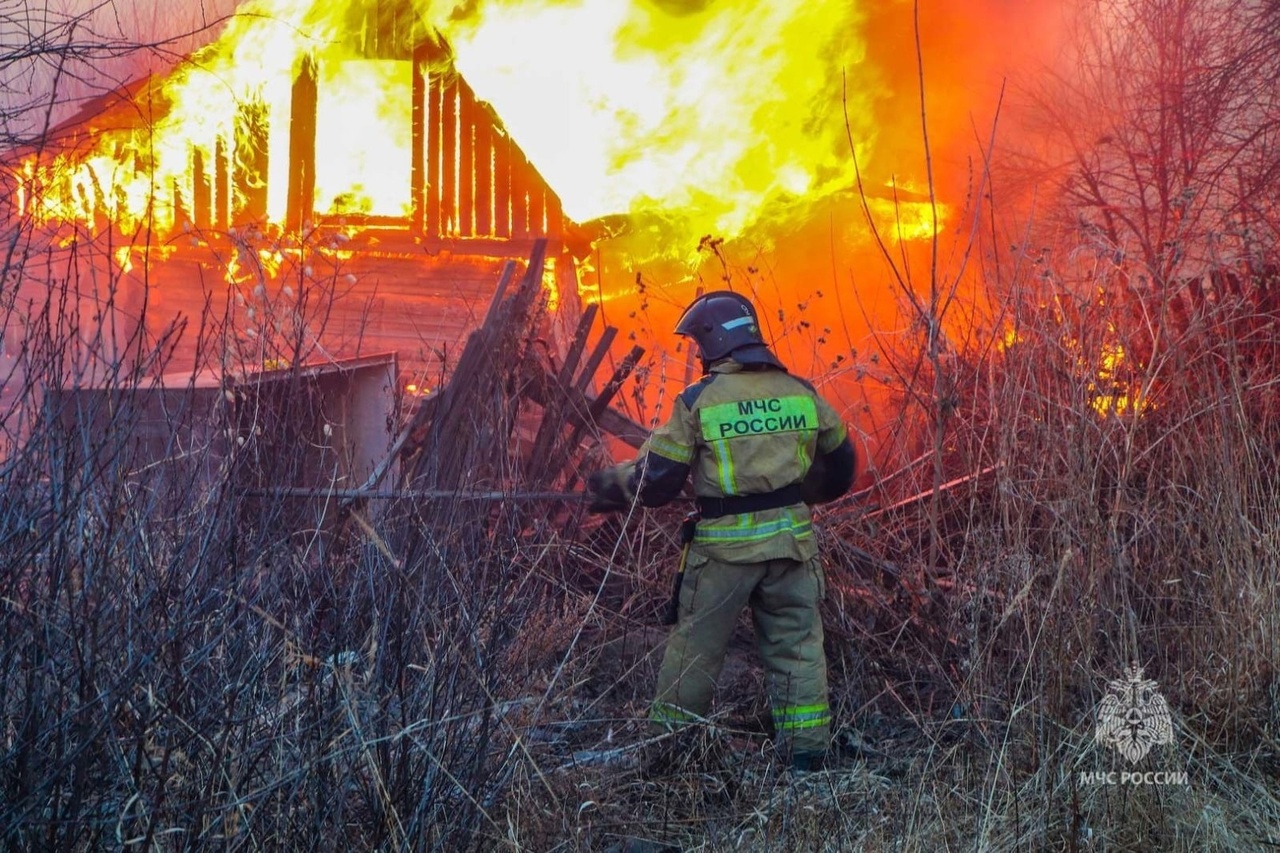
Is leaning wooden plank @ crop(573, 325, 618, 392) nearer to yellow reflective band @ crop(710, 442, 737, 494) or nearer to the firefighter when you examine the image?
the firefighter

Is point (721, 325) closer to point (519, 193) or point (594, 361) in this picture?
point (594, 361)

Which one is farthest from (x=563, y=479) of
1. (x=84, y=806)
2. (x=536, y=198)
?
(x=536, y=198)

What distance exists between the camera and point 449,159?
12445mm

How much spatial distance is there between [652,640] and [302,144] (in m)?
9.07

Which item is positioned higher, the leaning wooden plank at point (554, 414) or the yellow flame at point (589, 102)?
the yellow flame at point (589, 102)

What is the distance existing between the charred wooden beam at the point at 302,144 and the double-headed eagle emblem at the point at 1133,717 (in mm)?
10551

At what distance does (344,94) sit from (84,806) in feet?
36.6

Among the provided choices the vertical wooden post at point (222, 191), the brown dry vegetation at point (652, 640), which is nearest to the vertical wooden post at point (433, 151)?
the vertical wooden post at point (222, 191)

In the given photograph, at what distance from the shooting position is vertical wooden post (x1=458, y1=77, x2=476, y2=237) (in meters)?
12.3

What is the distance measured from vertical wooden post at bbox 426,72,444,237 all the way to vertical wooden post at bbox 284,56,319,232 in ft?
4.37

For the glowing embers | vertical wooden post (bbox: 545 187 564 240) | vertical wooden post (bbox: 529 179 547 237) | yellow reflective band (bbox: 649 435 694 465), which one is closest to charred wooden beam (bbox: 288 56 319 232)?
vertical wooden post (bbox: 529 179 547 237)

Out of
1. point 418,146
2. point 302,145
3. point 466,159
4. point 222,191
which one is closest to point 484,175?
point 466,159

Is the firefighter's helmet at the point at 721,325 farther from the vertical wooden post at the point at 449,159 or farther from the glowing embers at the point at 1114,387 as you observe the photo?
the vertical wooden post at the point at 449,159

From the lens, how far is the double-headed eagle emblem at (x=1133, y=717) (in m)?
3.94
